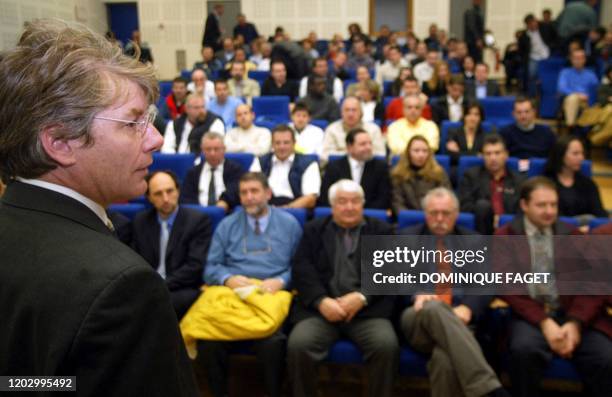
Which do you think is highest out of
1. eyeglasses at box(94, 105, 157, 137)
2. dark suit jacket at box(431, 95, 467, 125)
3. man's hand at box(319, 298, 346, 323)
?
eyeglasses at box(94, 105, 157, 137)

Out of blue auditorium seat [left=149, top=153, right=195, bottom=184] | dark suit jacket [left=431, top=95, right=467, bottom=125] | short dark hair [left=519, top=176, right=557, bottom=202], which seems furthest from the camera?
dark suit jacket [left=431, top=95, right=467, bottom=125]

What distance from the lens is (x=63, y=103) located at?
0.67 m

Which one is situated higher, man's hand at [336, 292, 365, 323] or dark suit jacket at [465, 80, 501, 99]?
dark suit jacket at [465, 80, 501, 99]

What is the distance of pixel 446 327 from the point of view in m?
2.19

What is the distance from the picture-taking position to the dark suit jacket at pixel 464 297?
2.36m

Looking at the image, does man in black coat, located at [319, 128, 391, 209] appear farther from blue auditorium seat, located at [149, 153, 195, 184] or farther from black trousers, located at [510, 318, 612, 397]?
black trousers, located at [510, 318, 612, 397]

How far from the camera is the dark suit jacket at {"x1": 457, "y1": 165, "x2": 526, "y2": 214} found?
351cm

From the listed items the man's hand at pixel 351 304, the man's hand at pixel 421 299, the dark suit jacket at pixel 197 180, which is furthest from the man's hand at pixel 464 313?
the dark suit jacket at pixel 197 180

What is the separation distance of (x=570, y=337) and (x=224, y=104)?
4.42 meters

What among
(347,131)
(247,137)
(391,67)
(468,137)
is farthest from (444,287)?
(391,67)

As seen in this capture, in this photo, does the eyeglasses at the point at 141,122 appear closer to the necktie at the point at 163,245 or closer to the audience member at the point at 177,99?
the necktie at the point at 163,245

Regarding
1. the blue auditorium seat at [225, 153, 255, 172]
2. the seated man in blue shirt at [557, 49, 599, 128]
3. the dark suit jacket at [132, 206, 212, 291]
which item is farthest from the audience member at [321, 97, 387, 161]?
the seated man in blue shirt at [557, 49, 599, 128]

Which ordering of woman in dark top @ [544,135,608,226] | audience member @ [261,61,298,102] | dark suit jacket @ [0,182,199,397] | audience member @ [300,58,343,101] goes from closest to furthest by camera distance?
dark suit jacket @ [0,182,199,397], woman in dark top @ [544,135,608,226], audience member @ [300,58,343,101], audience member @ [261,61,298,102]

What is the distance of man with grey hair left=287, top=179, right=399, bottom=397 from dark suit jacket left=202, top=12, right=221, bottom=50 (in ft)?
23.9
